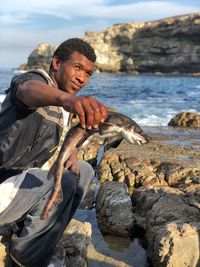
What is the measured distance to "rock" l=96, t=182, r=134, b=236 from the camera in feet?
17.1

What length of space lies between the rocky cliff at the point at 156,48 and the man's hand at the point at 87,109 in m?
92.5

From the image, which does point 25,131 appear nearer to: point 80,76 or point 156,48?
point 80,76

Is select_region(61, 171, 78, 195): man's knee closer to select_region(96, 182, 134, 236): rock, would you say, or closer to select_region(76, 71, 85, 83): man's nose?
select_region(76, 71, 85, 83): man's nose

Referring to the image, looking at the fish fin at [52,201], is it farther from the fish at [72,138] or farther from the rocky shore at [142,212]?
the rocky shore at [142,212]

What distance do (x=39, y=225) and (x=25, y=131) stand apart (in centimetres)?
83

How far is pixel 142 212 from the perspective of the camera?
18.2ft

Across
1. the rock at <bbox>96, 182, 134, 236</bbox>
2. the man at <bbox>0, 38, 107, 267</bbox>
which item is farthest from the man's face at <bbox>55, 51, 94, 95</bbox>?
the rock at <bbox>96, 182, 134, 236</bbox>

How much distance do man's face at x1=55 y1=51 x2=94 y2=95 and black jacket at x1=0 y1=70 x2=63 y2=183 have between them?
23cm

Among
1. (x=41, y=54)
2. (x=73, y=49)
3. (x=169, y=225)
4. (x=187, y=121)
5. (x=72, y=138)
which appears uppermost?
(x=73, y=49)

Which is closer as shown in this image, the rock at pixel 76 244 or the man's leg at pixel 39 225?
the man's leg at pixel 39 225

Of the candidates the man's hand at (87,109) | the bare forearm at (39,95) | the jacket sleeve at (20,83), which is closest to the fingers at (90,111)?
the man's hand at (87,109)

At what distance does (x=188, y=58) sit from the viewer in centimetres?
9306

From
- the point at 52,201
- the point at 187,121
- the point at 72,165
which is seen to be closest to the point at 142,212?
the point at 72,165

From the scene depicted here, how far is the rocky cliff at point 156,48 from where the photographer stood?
94250 mm
